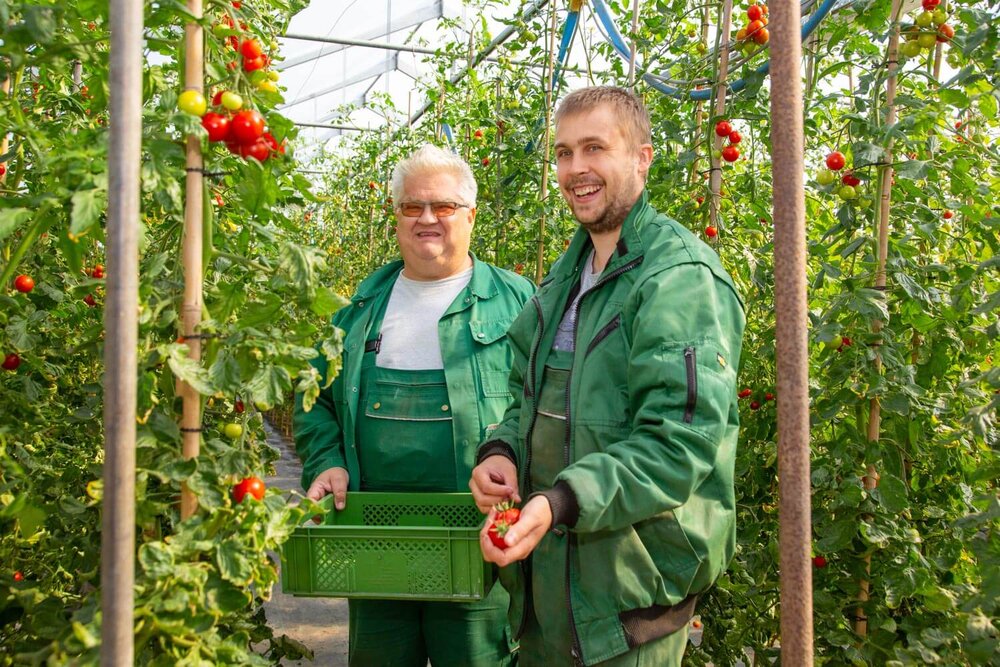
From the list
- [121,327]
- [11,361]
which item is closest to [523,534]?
[121,327]

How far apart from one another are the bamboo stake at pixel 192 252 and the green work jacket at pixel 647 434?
60 cm

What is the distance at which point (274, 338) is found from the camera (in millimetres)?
1387

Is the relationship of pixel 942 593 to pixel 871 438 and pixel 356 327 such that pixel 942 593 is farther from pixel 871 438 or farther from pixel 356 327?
pixel 356 327

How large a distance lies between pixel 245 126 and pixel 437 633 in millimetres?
1467

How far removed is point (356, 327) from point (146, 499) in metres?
1.11

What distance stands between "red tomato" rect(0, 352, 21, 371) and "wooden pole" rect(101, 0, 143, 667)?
1.27 meters

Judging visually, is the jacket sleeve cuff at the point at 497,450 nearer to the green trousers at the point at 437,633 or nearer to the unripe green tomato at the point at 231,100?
the green trousers at the point at 437,633

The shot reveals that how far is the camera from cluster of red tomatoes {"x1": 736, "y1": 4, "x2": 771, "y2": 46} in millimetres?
2369

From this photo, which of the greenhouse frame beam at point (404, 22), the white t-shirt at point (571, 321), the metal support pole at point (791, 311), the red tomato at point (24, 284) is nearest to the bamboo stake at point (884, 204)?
the white t-shirt at point (571, 321)

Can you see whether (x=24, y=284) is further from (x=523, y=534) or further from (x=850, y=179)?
(x=850, y=179)

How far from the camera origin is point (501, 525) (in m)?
1.47

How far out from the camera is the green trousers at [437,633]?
2.26 m

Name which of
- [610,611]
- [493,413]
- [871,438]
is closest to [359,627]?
[493,413]

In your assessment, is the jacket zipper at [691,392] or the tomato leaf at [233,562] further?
the jacket zipper at [691,392]
